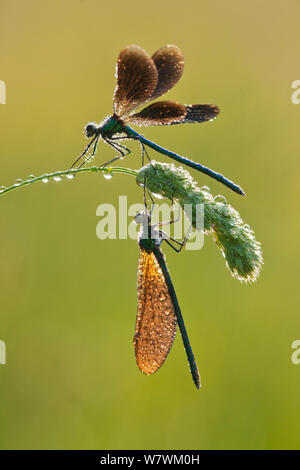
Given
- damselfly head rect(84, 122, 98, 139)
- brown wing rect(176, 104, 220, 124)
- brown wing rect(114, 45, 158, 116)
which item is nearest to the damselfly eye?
damselfly head rect(84, 122, 98, 139)

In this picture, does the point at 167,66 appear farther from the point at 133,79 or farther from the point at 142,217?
the point at 142,217

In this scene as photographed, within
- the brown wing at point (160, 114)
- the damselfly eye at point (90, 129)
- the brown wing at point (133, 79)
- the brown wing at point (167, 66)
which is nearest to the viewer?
the brown wing at point (133, 79)

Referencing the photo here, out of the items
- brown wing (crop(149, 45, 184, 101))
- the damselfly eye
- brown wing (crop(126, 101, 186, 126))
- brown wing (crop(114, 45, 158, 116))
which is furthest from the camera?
the damselfly eye

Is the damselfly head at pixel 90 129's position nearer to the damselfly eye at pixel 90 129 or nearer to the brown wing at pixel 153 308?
the damselfly eye at pixel 90 129

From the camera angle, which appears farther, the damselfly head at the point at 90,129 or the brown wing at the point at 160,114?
the damselfly head at the point at 90,129

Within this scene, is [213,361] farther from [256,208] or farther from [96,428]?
[256,208]

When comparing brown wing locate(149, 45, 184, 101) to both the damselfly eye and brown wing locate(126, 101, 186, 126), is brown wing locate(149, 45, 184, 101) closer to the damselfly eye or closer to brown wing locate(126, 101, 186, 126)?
brown wing locate(126, 101, 186, 126)

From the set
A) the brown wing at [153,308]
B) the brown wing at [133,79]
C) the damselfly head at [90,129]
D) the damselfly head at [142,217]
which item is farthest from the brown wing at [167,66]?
the brown wing at [153,308]

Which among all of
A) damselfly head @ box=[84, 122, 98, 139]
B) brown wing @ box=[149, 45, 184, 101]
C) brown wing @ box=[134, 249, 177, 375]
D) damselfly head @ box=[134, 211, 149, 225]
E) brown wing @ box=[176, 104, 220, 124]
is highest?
brown wing @ box=[149, 45, 184, 101]
